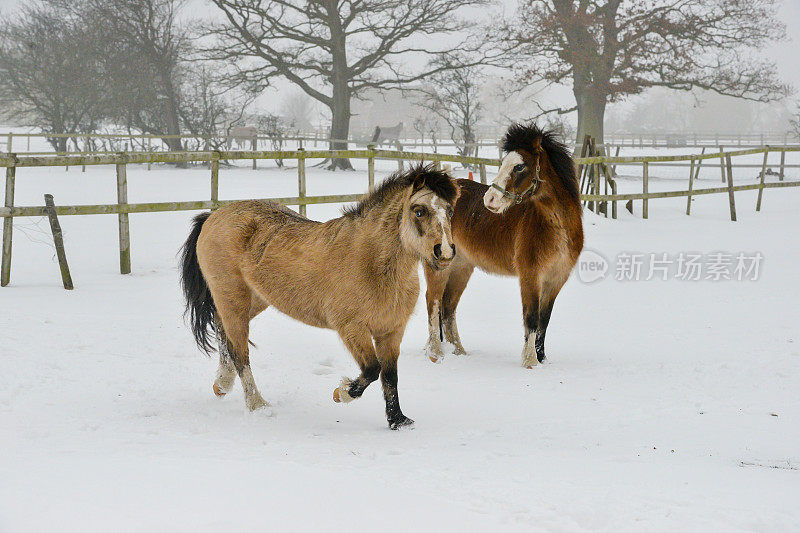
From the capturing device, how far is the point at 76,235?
11.2 m

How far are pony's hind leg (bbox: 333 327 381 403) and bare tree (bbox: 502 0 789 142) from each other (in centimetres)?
1824

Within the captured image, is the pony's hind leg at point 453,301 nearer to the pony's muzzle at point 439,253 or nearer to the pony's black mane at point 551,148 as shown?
the pony's black mane at point 551,148

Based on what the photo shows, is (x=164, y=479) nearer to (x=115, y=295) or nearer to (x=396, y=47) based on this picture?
(x=115, y=295)

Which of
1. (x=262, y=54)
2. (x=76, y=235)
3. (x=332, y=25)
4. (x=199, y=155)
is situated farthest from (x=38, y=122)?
(x=199, y=155)

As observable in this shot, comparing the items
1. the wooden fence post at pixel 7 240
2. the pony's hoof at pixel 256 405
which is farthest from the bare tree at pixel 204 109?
the pony's hoof at pixel 256 405

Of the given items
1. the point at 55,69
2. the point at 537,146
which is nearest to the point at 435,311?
the point at 537,146

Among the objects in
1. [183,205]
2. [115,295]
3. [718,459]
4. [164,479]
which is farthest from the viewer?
[183,205]

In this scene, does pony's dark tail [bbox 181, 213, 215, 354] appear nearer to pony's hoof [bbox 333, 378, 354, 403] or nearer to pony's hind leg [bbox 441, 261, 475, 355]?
pony's hoof [bbox 333, 378, 354, 403]

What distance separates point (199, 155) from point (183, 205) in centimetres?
66

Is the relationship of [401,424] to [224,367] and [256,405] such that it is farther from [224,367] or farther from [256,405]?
[224,367]

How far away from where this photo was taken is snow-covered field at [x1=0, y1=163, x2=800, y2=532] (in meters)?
2.75

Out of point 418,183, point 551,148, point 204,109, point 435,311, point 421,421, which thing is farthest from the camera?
point 204,109

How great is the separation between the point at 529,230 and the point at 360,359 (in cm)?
238

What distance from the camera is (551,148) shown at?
5.87m
